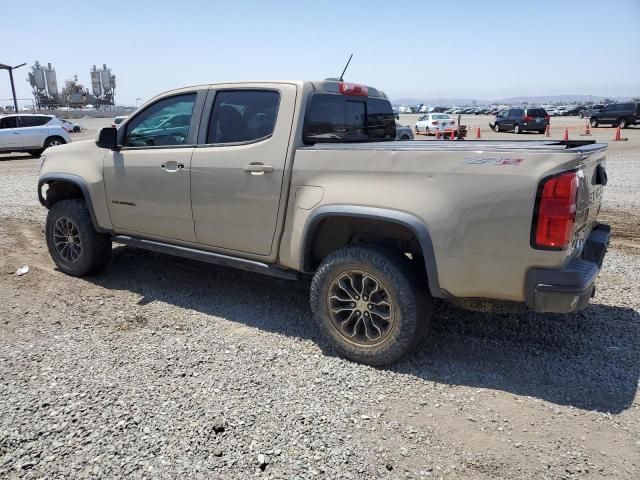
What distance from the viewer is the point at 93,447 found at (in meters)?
2.67

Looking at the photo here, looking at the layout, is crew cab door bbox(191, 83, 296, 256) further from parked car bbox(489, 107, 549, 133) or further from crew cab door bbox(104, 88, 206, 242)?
parked car bbox(489, 107, 549, 133)

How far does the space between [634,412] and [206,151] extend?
3.39 m

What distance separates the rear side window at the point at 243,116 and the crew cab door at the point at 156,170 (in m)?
0.19

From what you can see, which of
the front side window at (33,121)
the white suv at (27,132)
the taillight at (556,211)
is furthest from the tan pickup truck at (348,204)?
the front side window at (33,121)

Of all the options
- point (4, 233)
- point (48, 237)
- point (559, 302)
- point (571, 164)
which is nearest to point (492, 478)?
point (559, 302)

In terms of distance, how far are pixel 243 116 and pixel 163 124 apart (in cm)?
94

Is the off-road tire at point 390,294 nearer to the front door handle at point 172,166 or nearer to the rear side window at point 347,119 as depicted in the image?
the rear side window at point 347,119

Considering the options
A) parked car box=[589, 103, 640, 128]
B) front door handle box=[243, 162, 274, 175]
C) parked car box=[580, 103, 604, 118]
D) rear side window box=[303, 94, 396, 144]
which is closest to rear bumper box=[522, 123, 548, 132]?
parked car box=[589, 103, 640, 128]

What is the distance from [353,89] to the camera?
14.3 ft

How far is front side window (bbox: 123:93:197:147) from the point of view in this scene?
4.38 m

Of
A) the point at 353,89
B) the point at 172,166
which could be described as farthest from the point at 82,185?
the point at 353,89

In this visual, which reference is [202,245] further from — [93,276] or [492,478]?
[492,478]

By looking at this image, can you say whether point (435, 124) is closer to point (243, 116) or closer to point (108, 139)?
point (108, 139)

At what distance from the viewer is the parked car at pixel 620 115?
33334 millimetres
